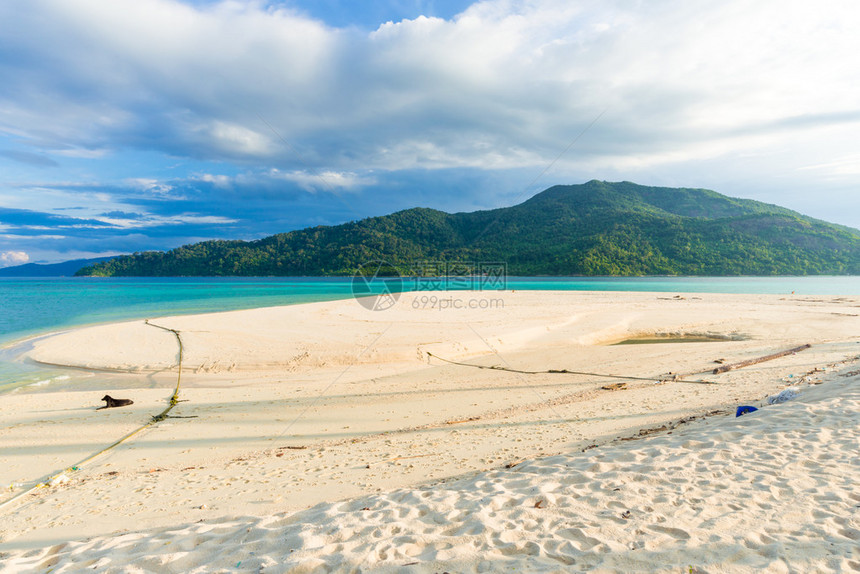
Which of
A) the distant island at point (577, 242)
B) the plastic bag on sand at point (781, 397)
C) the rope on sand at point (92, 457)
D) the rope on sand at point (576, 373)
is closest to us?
the rope on sand at point (92, 457)

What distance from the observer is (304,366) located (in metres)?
13.6

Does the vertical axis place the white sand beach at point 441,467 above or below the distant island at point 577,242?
below

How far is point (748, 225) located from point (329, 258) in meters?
111

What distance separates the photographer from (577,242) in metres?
103

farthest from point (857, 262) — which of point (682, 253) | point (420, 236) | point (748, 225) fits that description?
point (420, 236)

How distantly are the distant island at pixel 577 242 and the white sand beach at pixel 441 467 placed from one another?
8543 cm

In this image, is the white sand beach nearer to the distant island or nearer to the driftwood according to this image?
the driftwood

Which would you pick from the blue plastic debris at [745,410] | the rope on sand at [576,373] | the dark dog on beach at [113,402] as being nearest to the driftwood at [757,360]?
the rope on sand at [576,373]

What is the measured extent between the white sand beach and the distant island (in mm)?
85429

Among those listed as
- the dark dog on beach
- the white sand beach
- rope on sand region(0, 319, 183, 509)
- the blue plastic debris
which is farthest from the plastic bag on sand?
the dark dog on beach

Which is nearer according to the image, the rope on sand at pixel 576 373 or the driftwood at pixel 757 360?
the rope on sand at pixel 576 373

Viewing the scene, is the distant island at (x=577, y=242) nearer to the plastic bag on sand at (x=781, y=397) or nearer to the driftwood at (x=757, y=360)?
the driftwood at (x=757, y=360)

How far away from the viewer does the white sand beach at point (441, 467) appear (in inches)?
123

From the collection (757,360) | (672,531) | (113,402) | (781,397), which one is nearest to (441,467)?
(672,531)
